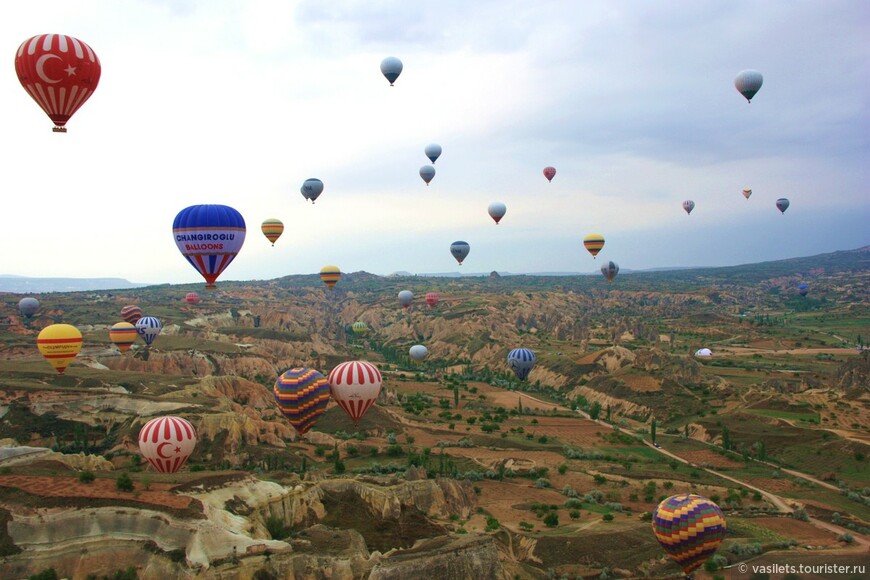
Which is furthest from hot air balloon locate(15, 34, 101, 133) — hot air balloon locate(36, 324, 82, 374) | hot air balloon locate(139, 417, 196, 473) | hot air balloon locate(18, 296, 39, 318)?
hot air balloon locate(18, 296, 39, 318)

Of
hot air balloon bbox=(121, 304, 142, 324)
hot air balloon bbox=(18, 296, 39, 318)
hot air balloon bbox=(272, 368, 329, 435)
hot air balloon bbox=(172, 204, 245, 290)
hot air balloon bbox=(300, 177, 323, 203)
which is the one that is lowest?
hot air balloon bbox=(272, 368, 329, 435)

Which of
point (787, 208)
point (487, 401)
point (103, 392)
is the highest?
point (787, 208)

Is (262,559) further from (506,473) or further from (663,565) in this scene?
(506,473)

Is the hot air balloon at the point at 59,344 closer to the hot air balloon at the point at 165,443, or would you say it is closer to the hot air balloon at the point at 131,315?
the hot air balloon at the point at 165,443

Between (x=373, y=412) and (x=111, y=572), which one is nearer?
(x=111, y=572)

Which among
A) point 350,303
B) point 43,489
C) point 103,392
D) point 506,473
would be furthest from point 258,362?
point 350,303

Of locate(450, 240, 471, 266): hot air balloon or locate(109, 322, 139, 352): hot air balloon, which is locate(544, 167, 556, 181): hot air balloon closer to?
locate(450, 240, 471, 266): hot air balloon
